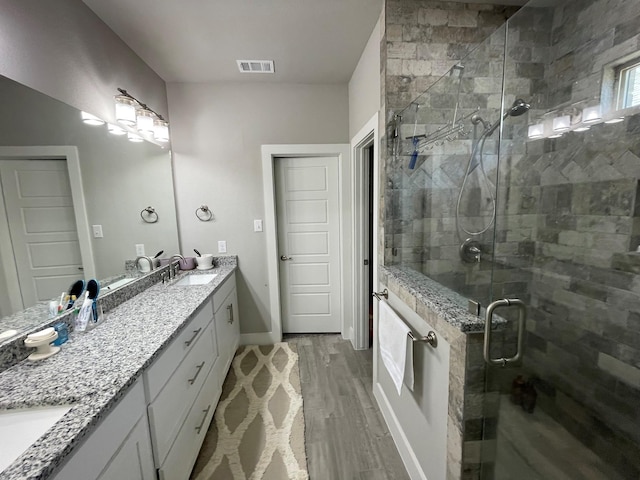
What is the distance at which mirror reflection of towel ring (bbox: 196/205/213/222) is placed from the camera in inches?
105

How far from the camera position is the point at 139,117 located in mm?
2002

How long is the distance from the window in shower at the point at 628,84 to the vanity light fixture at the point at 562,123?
0.23 meters

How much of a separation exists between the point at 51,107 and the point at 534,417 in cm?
303

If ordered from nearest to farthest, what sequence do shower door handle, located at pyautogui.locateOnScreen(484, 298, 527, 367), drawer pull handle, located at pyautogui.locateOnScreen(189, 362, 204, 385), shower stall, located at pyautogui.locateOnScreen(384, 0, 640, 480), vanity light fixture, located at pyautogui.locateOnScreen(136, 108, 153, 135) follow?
shower door handle, located at pyautogui.locateOnScreen(484, 298, 527, 367), shower stall, located at pyautogui.locateOnScreen(384, 0, 640, 480), drawer pull handle, located at pyautogui.locateOnScreen(189, 362, 204, 385), vanity light fixture, located at pyautogui.locateOnScreen(136, 108, 153, 135)

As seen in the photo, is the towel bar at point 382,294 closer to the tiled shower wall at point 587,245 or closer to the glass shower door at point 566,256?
the glass shower door at point 566,256

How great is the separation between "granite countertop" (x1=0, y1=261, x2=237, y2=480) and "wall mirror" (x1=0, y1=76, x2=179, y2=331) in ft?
0.96

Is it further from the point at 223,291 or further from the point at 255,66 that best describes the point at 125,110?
the point at 223,291

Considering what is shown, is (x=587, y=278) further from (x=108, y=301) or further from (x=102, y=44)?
(x=102, y=44)

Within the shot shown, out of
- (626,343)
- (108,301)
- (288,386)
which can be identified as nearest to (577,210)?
(626,343)

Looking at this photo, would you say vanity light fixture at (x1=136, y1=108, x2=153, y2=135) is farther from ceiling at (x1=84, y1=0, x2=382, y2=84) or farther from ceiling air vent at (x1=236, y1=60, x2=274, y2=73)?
ceiling air vent at (x1=236, y1=60, x2=274, y2=73)

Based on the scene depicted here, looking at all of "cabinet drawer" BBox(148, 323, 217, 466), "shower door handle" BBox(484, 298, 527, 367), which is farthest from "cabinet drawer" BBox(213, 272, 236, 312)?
"shower door handle" BBox(484, 298, 527, 367)

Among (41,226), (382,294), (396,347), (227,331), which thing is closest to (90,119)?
(41,226)

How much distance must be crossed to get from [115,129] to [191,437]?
2063mm

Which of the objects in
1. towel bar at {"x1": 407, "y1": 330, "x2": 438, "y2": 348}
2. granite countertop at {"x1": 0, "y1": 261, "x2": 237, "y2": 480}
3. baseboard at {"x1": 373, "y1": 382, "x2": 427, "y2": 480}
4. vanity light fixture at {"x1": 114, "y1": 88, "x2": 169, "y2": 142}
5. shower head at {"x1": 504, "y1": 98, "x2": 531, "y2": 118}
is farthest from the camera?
vanity light fixture at {"x1": 114, "y1": 88, "x2": 169, "y2": 142}
